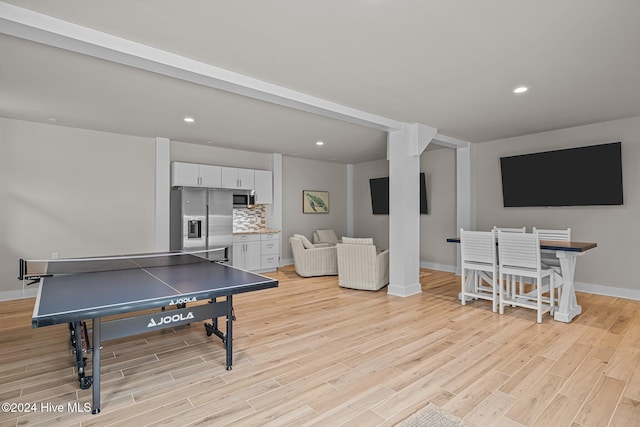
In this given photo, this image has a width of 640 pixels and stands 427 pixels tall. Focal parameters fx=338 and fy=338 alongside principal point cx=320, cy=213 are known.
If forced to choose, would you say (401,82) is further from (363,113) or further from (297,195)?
(297,195)

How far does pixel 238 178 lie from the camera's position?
6.95m

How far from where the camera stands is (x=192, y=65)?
2.98m

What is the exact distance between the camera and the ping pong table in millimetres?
1898

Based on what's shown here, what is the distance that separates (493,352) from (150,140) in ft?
19.8

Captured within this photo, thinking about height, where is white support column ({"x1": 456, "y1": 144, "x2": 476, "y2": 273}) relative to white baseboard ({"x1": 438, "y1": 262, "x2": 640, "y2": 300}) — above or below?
above

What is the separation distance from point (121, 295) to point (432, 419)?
80.7 inches

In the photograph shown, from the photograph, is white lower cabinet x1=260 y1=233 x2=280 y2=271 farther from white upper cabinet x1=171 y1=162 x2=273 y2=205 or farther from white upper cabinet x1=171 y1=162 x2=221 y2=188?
white upper cabinet x1=171 y1=162 x2=221 y2=188

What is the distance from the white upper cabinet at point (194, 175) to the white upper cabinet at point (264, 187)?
0.90 m

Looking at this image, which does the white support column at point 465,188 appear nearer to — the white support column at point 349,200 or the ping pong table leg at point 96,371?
the white support column at point 349,200

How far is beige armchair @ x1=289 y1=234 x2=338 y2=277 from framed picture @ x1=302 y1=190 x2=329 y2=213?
1775 mm

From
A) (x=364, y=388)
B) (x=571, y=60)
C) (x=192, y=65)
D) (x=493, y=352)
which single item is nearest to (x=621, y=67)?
(x=571, y=60)

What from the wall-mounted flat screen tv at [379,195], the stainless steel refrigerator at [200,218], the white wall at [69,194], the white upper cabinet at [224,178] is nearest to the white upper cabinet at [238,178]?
the white upper cabinet at [224,178]

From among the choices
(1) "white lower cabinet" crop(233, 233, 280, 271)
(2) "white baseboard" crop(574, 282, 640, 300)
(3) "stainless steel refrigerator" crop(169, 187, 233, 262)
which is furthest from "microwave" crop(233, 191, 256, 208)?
(2) "white baseboard" crop(574, 282, 640, 300)

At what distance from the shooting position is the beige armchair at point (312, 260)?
653 cm
